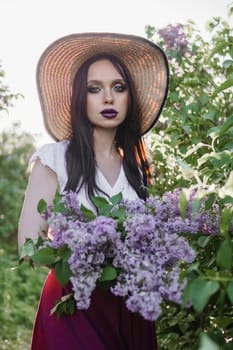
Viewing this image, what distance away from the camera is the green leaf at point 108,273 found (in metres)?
1.32

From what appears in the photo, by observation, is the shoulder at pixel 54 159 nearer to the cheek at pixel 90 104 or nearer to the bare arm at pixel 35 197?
the bare arm at pixel 35 197

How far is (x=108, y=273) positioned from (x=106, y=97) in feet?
2.69

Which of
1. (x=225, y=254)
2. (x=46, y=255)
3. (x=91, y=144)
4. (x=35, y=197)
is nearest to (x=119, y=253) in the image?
(x=46, y=255)

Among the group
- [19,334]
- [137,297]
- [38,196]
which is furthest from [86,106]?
[19,334]

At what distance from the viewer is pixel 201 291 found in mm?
1091

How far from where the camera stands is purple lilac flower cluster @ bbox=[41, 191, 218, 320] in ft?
4.09

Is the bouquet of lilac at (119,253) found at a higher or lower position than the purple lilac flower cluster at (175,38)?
lower

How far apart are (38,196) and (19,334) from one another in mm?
3820

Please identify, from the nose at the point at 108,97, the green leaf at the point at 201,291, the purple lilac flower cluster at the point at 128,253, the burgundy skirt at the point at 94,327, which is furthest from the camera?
the nose at the point at 108,97

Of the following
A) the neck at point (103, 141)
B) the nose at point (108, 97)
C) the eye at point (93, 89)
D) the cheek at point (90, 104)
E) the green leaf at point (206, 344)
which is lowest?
the green leaf at point (206, 344)

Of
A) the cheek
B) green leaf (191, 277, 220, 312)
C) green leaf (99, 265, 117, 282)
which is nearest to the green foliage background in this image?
green leaf (191, 277, 220, 312)

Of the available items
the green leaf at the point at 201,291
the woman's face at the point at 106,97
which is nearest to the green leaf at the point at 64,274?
the green leaf at the point at 201,291

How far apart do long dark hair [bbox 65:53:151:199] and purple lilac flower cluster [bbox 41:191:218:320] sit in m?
0.60

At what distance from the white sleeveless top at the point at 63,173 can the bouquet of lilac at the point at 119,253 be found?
572 millimetres
